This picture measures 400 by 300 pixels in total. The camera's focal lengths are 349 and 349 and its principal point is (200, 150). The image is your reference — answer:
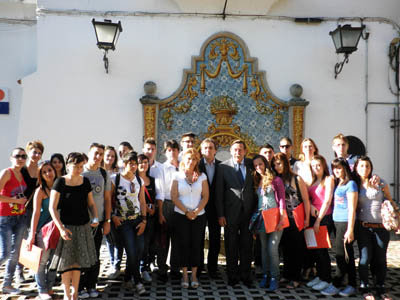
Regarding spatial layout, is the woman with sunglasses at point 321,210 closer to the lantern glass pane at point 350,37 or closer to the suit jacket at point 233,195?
the suit jacket at point 233,195

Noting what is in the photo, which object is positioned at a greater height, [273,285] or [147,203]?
[147,203]

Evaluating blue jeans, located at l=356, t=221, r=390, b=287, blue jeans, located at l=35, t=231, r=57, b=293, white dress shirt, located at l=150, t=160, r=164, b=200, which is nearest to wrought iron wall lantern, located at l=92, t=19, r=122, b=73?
white dress shirt, located at l=150, t=160, r=164, b=200

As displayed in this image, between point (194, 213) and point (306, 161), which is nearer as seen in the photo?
point (194, 213)

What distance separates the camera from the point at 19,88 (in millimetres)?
7074

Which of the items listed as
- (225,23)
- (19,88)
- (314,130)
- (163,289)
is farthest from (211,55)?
(163,289)

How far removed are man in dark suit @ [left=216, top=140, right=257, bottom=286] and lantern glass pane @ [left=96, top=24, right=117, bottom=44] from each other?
3430 millimetres

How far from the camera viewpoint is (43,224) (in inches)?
135

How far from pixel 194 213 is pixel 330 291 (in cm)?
163

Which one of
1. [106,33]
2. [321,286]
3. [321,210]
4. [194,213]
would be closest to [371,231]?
[321,210]

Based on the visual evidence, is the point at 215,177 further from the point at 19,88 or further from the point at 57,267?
the point at 19,88

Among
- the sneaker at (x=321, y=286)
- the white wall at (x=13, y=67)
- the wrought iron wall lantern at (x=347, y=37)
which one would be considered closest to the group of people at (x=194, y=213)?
the sneaker at (x=321, y=286)

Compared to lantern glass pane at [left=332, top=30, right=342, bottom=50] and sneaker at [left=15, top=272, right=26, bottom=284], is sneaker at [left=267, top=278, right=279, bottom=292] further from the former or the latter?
lantern glass pane at [left=332, top=30, right=342, bottom=50]

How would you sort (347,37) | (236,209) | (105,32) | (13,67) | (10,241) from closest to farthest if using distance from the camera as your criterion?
1. (10,241)
2. (236,209)
3. (105,32)
4. (347,37)
5. (13,67)

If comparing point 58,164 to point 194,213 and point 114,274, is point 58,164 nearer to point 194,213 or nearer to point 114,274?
point 114,274
